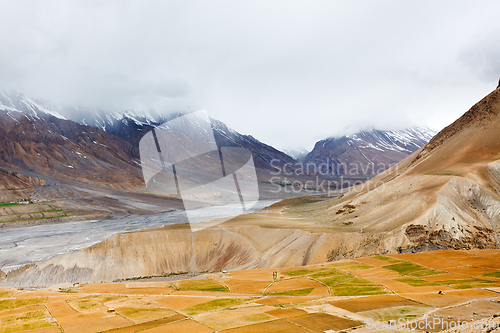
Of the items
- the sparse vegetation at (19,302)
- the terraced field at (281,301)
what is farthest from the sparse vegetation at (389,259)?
the sparse vegetation at (19,302)

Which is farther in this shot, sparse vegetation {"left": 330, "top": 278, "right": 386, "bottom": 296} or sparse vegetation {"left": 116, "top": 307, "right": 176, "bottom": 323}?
sparse vegetation {"left": 330, "top": 278, "right": 386, "bottom": 296}

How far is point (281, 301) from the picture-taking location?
123ft

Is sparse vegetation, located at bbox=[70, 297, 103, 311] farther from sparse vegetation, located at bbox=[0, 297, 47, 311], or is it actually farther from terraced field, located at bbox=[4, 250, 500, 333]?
sparse vegetation, located at bbox=[0, 297, 47, 311]

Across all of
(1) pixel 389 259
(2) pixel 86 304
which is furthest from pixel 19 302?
(1) pixel 389 259

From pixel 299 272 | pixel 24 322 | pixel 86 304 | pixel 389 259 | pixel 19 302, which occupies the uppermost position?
pixel 19 302

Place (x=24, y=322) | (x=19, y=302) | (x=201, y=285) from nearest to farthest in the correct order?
(x=24, y=322), (x=19, y=302), (x=201, y=285)

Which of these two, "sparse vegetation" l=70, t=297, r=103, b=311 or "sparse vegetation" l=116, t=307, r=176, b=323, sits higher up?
"sparse vegetation" l=70, t=297, r=103, b=311

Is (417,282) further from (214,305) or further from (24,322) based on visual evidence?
(24,322)

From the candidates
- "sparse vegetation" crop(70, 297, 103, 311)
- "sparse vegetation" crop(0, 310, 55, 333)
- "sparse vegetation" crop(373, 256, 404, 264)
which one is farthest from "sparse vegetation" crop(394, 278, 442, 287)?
"sparse vegetation" crop(0, 310, 55, 333)

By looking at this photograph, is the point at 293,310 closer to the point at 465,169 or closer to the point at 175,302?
the point at 175,302

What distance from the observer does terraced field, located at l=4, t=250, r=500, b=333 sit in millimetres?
29891

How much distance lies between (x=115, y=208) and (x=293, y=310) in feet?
486

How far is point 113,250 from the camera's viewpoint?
75312 mm

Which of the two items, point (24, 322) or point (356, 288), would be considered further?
point (356, 288)
